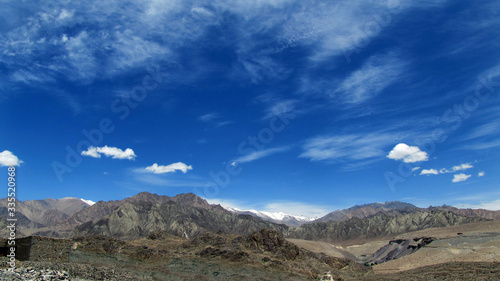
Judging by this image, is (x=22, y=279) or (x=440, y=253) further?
(x=440, y=253)

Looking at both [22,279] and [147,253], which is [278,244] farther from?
[22,279]

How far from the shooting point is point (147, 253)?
5069 cm

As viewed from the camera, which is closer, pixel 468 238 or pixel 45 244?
pixel 45 244

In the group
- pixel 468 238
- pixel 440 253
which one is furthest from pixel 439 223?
pixel 440 253

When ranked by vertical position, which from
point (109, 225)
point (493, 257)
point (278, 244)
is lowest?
point (493, 257)

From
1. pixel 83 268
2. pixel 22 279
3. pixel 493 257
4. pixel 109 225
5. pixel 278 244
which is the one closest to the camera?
pixel 22 279

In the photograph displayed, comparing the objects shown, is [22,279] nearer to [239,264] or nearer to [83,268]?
[83,268]

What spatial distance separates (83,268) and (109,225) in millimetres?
193665

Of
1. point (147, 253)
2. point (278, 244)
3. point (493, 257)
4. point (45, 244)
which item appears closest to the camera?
point (45, 244)

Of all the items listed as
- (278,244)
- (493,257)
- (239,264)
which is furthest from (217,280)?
(493,257)

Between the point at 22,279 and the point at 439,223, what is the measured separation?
226 m

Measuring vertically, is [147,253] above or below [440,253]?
above

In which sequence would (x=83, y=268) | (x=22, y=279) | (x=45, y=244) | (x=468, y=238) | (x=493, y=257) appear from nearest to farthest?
(x=22, y=279), (x=83, y=268), (x=45, y=244), (x=493, y=257), (x=468, y=238)

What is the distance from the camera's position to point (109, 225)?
193125 millimetres
